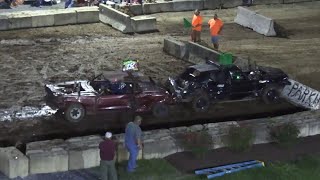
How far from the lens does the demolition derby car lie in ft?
73.1

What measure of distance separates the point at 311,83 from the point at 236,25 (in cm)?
1021

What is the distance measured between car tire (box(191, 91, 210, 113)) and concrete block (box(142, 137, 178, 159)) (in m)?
4.95

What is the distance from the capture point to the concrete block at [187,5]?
123 feet

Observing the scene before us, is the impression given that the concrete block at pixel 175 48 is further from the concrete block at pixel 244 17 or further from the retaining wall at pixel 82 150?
the retaining wall at pixel 82 150

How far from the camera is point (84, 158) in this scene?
53.6 feet

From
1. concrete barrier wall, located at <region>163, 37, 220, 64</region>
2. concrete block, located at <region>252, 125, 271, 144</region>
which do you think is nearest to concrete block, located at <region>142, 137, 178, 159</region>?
concrete block, located at <region>252, 125, 271, 144</region>

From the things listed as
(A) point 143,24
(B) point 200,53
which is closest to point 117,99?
(B) point 200,53

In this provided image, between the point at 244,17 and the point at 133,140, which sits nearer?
the point at 133,140

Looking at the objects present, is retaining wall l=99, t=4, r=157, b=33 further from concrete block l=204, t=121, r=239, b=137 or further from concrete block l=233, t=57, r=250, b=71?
concrete block l=204, t=121, r=239, b=137

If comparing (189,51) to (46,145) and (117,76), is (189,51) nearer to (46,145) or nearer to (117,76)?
(117,76)

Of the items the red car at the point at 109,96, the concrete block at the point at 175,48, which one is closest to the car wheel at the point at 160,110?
the red car at the point at 109,96

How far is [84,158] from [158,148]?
6.44 ft

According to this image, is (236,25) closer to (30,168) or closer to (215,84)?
(215,84)

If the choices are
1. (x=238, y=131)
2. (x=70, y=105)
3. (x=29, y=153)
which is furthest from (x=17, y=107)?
(x=238, y=131)
